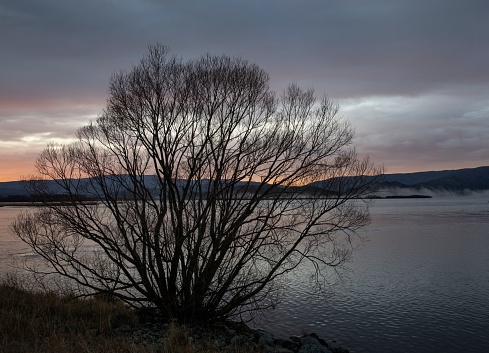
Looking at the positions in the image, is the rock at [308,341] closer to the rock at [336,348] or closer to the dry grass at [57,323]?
the rock at [336,348]

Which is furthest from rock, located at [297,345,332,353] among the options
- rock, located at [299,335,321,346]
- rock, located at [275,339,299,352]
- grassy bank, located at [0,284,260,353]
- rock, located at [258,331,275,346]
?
grassy bank, located at [0,284,260,353]

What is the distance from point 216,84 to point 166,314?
735 cm

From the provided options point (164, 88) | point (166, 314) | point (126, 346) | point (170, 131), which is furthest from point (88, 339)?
point (164, 88)

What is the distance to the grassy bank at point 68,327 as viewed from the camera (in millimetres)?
9219

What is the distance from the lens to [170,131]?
521 inches

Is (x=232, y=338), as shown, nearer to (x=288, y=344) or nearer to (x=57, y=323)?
(x=288, y=344)

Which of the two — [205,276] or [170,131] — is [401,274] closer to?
[205,276]

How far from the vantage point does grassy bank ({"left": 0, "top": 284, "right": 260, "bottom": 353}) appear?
9.22 metres

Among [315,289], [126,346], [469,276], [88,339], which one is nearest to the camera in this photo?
[126,346]

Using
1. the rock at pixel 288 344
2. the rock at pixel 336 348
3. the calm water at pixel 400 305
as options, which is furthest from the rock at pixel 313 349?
the calm water at pixel 400 305

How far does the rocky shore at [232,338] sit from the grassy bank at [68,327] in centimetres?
32

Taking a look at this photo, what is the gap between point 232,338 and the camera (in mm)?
12570

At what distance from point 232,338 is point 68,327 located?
441 cm

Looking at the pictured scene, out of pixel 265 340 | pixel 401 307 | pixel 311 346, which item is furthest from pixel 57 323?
pixel 401 307
